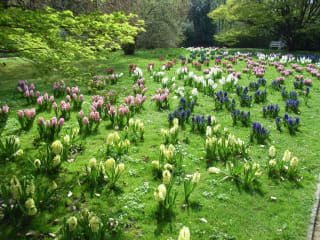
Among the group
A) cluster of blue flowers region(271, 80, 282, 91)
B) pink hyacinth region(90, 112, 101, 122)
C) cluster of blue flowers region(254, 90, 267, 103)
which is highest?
A: cluster of blue flowers region(271, 80, 282, 91)

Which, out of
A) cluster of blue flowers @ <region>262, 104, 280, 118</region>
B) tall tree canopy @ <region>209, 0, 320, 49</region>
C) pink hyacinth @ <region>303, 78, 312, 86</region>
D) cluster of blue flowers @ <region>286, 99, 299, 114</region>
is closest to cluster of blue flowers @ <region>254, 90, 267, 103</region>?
cluster of blue flowers @ <region>286, 99, 299, 114</region>

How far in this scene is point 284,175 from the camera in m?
5.63

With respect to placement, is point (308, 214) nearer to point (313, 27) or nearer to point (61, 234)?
point (61, 234)

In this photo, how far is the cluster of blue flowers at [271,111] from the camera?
8.70 meters

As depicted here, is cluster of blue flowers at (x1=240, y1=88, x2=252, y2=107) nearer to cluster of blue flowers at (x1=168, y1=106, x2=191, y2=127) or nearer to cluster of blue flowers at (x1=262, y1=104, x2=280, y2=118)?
cluster of blue flowers at (x1=262, y1=104, x2=280, y2=118)

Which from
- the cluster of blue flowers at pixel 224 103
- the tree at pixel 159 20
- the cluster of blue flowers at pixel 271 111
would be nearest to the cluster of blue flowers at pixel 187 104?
the cluster of blue flowers at pixel 224 103

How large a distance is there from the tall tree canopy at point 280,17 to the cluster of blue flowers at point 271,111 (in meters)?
20.1

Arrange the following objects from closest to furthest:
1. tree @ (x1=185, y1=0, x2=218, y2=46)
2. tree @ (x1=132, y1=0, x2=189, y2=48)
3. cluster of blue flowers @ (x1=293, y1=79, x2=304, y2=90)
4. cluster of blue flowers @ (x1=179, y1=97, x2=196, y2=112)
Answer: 1. cluster of blue flowers @ (x1=179, y1=97, x2=196, y2=112)
2. cluster of blue flowers @ (x1=293, y1=79, x2=304, y2=90)
3. tree @ (x1=132, y1=0, x2=189, y2=48)
4. tree @ (x1=185, y1=0, x2=218, y2=46)

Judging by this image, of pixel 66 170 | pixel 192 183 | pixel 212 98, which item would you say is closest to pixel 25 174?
pixel 66 170

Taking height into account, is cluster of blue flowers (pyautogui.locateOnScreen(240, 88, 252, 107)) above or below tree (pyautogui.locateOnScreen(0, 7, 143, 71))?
below

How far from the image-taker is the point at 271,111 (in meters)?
8.77

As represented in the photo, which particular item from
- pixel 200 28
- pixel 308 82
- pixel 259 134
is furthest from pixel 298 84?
pixel 200 28

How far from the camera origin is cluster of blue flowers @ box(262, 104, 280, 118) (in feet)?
28.6

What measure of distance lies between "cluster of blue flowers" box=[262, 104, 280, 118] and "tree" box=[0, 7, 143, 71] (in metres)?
4.48
